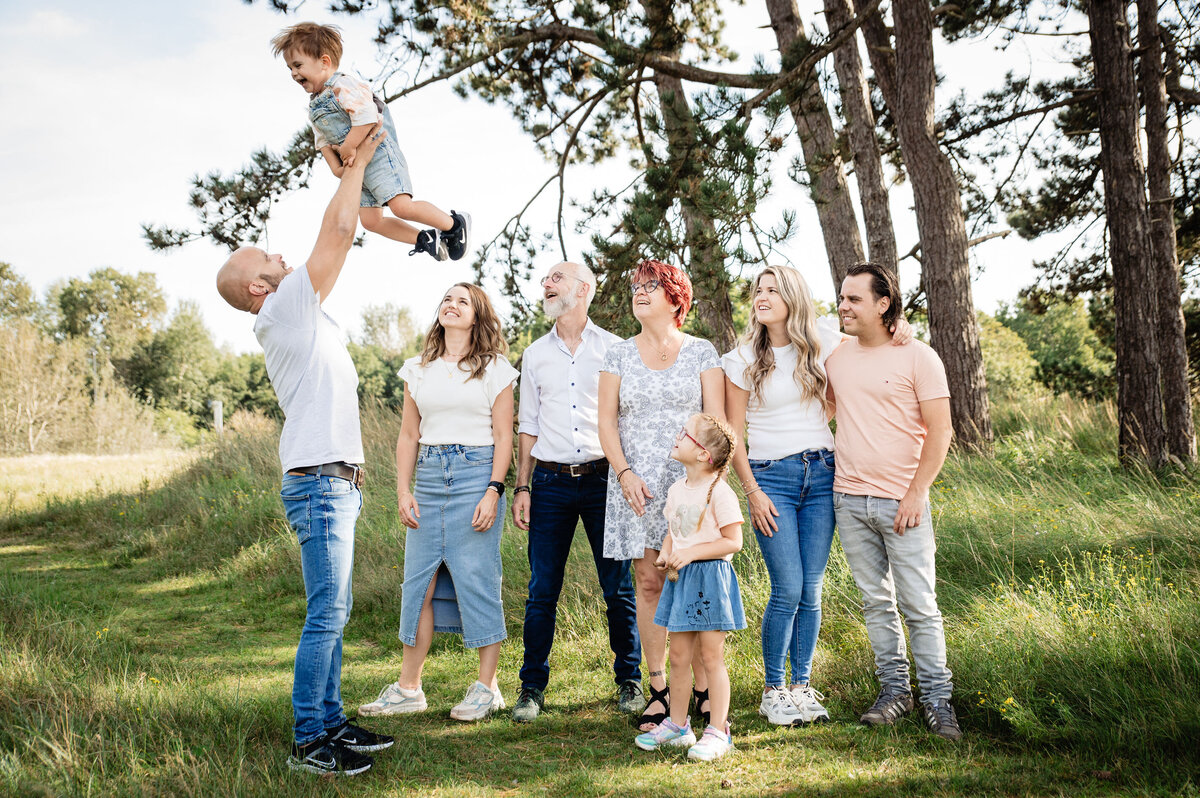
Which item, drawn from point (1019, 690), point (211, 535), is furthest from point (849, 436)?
point (211, 535)

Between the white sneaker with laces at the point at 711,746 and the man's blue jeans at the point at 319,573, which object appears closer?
the man's blue jeans at the point at 319,573

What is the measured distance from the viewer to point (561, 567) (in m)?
4.09

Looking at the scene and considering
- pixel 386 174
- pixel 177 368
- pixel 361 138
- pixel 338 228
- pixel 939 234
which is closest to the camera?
pixel 338 228

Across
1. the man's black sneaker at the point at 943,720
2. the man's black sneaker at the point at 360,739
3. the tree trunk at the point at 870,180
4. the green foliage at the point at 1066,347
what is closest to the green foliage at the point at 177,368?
the green foliage at the point at 1066,347

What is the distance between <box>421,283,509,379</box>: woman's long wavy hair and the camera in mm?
4066

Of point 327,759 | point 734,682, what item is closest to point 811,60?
point 734,682

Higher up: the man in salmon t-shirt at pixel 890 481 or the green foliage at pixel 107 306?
the green foliage at pixel 107 306

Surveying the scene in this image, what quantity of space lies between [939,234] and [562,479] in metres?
6.12

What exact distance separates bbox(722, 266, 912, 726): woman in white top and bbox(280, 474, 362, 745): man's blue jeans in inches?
66.5

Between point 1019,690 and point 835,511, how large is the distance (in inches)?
40.3

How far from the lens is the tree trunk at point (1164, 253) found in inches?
324

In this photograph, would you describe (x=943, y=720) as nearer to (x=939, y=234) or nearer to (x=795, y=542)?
(x=795, y=542)

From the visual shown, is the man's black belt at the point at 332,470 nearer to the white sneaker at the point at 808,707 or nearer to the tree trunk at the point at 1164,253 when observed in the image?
the white sneaker at the point at 808,707

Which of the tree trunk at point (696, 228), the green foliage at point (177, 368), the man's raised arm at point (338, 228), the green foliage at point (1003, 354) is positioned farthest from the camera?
the green foliage at point (177, 368)
